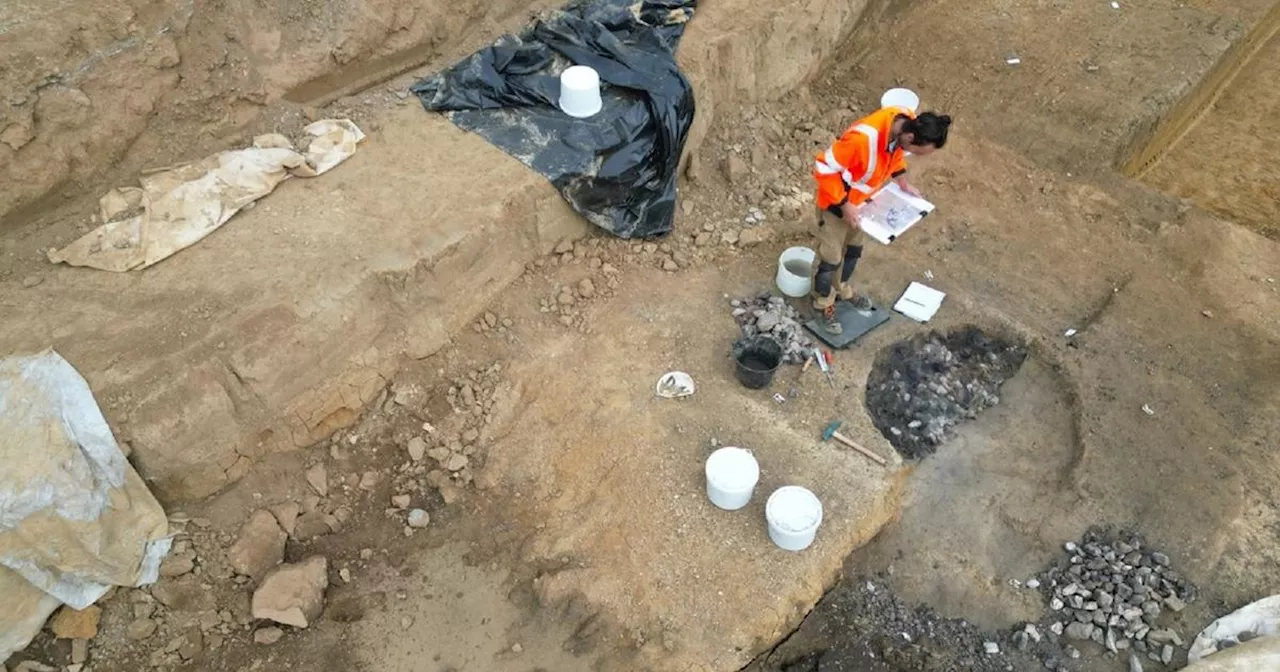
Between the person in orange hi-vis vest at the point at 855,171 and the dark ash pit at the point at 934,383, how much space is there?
0.50m

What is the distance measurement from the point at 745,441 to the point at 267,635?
9.14 feet

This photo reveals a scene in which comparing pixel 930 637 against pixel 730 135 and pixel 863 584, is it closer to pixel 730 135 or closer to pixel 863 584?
pixel 863 584

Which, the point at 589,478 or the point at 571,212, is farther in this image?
the point at 571,212

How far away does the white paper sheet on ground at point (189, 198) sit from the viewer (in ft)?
15.4

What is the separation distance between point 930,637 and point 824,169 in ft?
8.82

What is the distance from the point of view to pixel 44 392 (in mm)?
3986

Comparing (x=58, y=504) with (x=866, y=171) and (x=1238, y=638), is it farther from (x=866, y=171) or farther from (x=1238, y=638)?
(x=1238, y=638)

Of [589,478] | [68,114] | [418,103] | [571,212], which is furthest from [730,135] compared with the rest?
[68,114]

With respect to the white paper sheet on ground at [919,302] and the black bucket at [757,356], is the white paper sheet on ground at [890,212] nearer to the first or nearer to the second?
the white paper sheet on ground at [919,302]

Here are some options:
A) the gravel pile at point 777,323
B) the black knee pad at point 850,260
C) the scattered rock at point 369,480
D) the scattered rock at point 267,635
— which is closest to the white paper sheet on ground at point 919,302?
the black knee pad at point 850,260

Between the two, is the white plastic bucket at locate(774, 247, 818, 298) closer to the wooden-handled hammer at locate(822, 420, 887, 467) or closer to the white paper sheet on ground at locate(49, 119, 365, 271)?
the wooden-handled hammer at locate(822, 420, 887, 467)

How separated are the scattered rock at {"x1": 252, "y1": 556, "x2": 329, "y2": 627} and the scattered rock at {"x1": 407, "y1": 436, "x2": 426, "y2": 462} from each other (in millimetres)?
779

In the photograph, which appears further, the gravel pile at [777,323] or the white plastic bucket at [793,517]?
the gravel pile at [777,323]

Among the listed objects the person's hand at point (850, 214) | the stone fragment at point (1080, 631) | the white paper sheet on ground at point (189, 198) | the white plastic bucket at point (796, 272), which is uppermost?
the white paper sheet on ground at point (189, 198)
